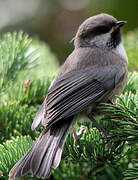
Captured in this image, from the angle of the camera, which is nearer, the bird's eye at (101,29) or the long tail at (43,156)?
the long tail at (43,156)

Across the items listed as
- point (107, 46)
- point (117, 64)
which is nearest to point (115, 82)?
point (117, 64)

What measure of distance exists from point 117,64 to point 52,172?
109 centimetres

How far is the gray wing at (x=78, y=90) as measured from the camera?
2.88 m

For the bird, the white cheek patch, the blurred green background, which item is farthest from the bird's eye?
the blurred green background

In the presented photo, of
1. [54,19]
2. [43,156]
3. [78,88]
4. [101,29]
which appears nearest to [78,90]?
[78,88]

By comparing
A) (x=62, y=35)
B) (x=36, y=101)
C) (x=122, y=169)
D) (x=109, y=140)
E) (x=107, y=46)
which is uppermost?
(x=62, y=35)

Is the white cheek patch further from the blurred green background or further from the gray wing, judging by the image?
the blurred green background

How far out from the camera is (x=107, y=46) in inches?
145

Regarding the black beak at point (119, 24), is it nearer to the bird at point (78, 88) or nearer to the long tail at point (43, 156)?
the bird at point (78, 88)

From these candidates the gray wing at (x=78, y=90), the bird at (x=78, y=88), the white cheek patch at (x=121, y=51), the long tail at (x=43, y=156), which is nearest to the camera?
the long tail at (x=43, y=156)

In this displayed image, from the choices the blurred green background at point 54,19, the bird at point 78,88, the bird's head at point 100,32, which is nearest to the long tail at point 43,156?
the bird at point 78,88

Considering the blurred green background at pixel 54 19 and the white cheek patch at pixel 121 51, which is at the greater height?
the blurred green background at pixel 54 19

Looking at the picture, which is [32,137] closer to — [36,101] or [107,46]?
[36,101]

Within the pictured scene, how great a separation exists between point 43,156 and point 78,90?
0.63m
